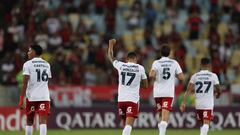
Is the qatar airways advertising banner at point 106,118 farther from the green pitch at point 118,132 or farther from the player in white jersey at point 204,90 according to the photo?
the player in white jersey at point 204,90

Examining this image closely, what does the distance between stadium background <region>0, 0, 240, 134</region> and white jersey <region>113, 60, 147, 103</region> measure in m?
8.52

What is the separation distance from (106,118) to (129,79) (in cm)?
822

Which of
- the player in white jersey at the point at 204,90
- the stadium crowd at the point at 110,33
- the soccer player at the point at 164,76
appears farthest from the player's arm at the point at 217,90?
the stadium crowd at the point at 110,33

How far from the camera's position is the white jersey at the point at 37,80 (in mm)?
19594

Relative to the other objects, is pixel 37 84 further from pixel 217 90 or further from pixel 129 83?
pixel 217 90

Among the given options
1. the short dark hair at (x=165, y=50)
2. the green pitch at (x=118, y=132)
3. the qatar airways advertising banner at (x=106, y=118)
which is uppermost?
the short dark hair at (x=165, y=50)

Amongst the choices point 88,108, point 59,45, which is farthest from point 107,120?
point 59,45

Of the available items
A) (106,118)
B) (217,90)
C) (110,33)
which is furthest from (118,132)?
(110,33)

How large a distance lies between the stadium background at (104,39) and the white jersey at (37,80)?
8.68 m

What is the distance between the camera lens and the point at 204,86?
20672 mm

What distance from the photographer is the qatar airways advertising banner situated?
2795 cm

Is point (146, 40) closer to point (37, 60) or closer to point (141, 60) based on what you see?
point (141, 60)

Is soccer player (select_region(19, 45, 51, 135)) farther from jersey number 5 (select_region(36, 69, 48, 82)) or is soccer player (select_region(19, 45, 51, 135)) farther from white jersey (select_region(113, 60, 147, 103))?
white jersey (select_region(113, 60, 147, 103))

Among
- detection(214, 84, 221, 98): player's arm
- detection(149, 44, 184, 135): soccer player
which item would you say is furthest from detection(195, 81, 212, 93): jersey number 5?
detection(149, 44, 184, 135): soccer player
